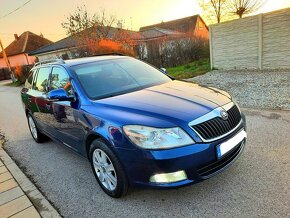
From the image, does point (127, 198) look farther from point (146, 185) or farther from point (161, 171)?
point (161, 171)

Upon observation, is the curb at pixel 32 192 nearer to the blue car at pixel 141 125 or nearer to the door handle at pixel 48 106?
the blue car at pixel 141 125

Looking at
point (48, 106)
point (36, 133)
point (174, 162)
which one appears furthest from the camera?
point (36, 133)

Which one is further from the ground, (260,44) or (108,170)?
(260,44)

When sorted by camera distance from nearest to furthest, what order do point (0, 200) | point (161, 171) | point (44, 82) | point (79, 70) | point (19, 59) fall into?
point (161, 171)
point (0, 200)
point (79, 70)
point (44, 82)
point (19, 59)

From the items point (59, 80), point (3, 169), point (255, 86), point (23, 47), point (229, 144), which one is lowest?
point (255, 86)

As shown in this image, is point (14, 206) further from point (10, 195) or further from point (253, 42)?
point (253, 42)

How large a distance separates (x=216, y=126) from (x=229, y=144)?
0.28m

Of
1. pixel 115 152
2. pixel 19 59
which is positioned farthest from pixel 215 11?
pixel 19 59

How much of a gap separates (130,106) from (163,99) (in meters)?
0.43

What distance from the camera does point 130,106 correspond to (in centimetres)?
305

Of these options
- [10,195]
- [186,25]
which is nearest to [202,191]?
[10,195]

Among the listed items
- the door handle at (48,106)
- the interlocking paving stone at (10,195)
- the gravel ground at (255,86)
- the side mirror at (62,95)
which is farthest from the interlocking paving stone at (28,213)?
the gravel ground at (255,86)

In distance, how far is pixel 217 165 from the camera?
2.81m

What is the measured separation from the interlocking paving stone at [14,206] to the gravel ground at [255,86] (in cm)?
530
